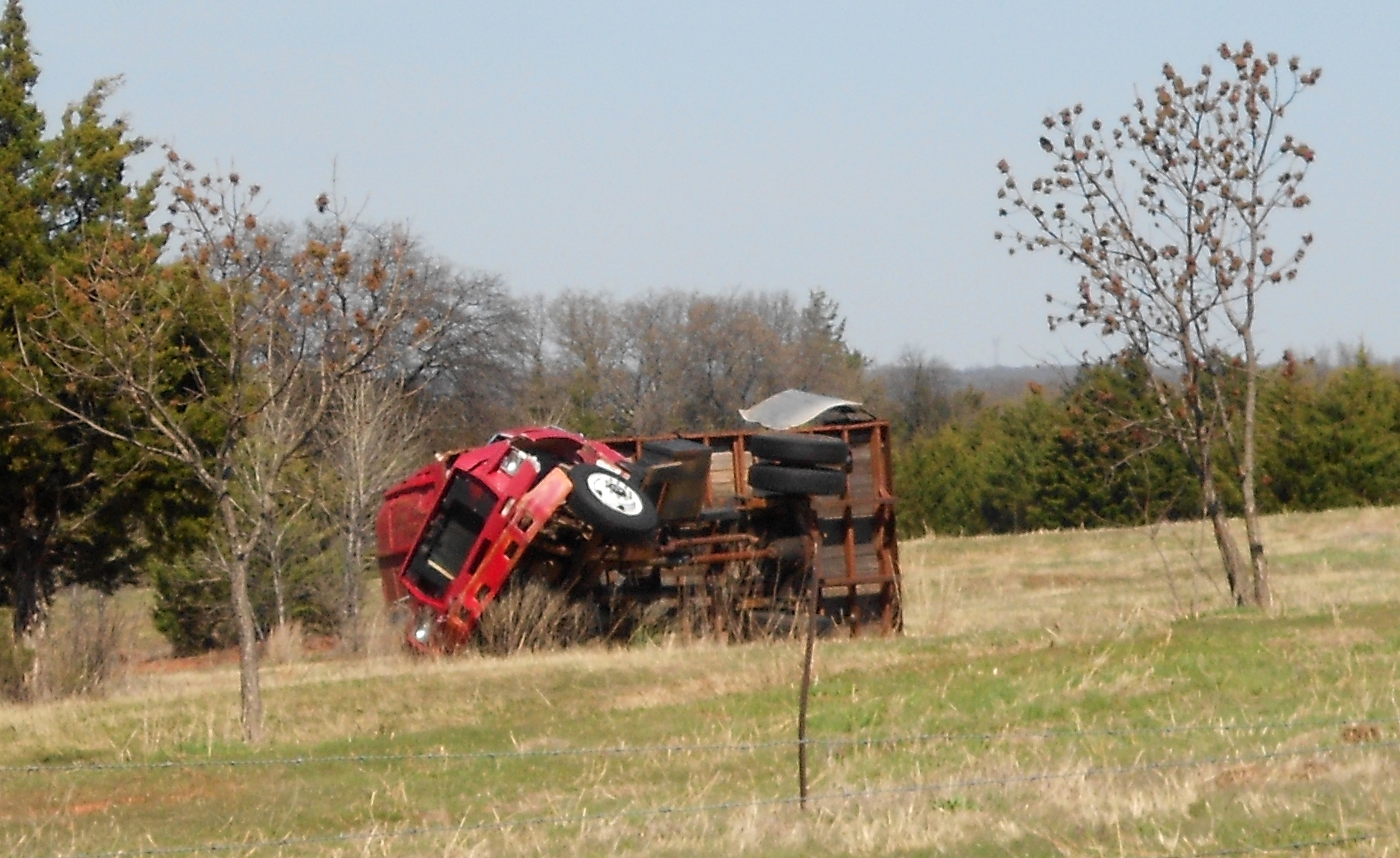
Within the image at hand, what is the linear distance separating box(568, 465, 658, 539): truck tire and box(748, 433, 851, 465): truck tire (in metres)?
1.56

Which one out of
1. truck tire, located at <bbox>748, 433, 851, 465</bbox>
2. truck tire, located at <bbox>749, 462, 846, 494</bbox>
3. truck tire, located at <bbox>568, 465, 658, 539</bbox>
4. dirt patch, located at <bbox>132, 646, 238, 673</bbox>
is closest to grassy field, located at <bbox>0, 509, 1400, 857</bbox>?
truck tire, located at <bbox>568, 465, 658, 539</bbox>

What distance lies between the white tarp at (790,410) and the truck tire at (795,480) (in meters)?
1.00

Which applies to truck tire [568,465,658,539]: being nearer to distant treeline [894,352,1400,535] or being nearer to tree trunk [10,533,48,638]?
tree trunk [10,533,48,638]

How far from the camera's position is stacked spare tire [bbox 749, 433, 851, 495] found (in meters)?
19.0

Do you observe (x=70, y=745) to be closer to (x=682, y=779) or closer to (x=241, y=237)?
(x=241, y=237)

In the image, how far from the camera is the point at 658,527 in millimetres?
18734

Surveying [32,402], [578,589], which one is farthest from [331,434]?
[578,589]

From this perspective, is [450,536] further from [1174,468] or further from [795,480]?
[1174,468]

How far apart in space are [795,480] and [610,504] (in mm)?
2264

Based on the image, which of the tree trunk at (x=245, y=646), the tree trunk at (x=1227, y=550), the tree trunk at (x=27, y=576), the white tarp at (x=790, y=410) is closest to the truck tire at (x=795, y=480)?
the white tarp at (x=790, y=410)

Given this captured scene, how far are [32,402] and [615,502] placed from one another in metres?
7.60

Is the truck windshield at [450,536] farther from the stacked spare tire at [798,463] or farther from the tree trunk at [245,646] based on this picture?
the tree trunk at [245,646]

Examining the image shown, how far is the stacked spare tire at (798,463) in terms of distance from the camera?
1902cm

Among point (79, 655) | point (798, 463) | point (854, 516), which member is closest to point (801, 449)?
point (798, 463)
